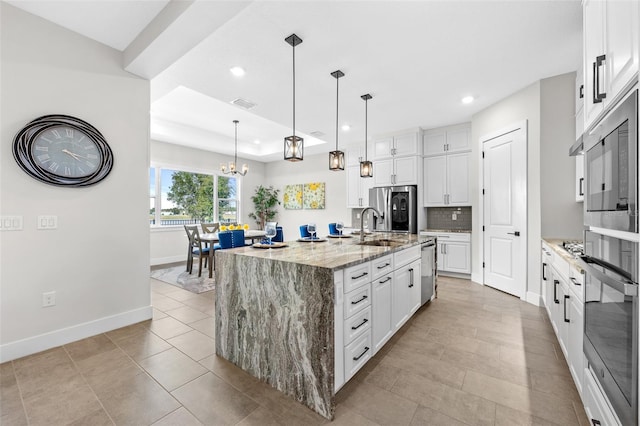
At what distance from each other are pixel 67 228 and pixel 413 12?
142 inches

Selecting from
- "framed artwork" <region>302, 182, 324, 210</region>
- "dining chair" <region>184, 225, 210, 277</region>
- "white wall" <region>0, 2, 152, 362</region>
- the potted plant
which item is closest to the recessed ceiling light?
"white wall" <region>0, 2, 152, 362</region>

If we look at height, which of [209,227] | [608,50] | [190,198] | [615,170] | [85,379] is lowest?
[85,379]

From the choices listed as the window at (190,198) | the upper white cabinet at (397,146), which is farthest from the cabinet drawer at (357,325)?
the window at (190,198)

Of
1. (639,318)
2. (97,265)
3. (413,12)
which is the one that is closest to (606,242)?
(639,318)

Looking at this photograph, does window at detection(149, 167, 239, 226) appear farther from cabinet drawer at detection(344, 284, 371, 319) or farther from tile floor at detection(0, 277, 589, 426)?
cabinet drawer at detection(344, 284, 371, 319)

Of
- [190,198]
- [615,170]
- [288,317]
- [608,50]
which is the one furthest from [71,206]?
[190,198]

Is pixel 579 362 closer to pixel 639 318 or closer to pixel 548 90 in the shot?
pixel 639 318

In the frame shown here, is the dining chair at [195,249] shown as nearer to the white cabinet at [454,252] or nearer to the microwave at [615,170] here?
the white cabinet at [454,252]

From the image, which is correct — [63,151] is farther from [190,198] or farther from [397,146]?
[397,146]

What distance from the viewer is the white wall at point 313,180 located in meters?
7.13

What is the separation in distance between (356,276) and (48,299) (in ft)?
8.89

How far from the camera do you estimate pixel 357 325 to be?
1822 millimetres

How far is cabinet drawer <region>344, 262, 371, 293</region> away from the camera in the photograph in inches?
67.6

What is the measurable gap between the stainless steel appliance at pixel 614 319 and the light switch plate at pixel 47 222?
3.78 m
